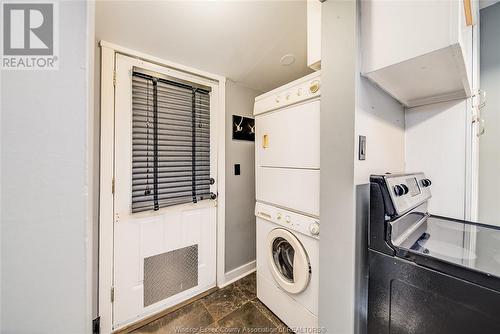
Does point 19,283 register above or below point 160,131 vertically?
below

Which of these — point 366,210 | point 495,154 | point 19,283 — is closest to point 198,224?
point 366,210

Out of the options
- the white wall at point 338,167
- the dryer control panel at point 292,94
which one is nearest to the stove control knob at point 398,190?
the white wall at point 338,167

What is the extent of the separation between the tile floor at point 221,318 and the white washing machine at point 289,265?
0.10 m

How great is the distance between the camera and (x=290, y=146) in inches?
58.5

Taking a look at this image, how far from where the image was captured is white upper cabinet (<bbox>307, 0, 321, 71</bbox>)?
1211 mm

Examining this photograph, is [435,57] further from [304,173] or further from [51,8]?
[51,8]

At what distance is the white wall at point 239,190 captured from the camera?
87.9 inches

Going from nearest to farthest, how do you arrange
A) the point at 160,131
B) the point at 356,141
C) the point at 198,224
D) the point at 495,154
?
the point at 356,141 < the point at 495,154 < the point at 160,131 < the point at 198,224

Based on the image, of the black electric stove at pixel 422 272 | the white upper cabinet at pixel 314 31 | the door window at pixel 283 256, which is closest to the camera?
the black electric stove at pixel 422 272

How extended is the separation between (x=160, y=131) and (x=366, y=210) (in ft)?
5.51

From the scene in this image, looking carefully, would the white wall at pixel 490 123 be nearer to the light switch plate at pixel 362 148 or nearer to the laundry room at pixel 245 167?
the laundry room at pixel 245 167

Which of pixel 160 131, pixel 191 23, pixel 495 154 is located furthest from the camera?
pixel 160 131

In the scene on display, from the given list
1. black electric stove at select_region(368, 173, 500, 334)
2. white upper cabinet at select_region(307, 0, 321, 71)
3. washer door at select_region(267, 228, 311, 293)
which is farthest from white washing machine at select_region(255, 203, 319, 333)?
white upper cabinet at select_region(307, 0, 321, 71)

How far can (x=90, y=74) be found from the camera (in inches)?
17.3
